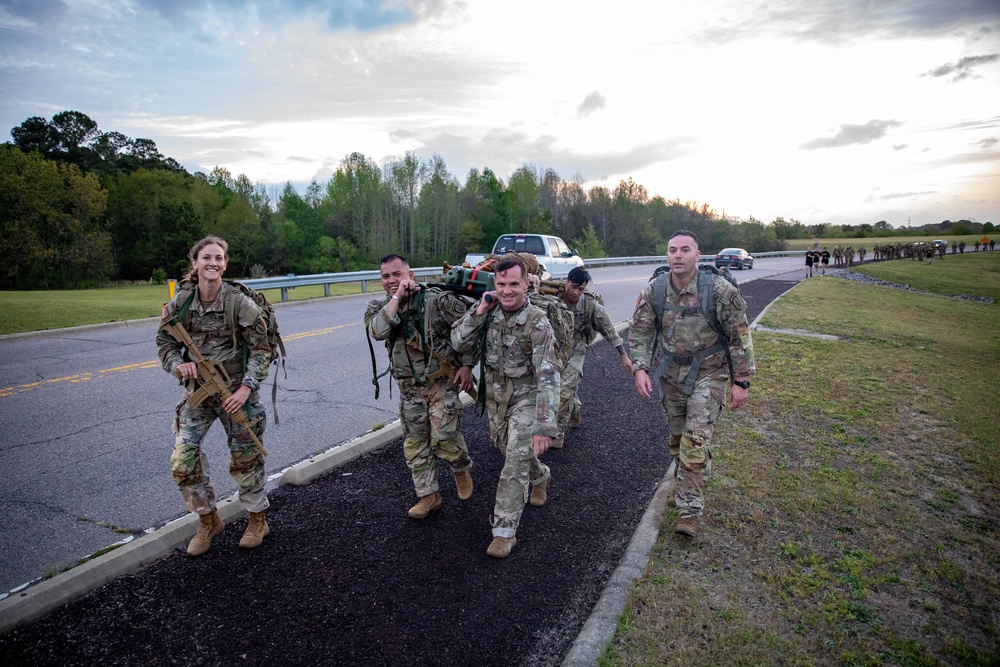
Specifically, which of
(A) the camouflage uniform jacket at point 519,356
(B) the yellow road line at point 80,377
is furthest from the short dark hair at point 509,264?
(B) the yellow road line at point 80,377

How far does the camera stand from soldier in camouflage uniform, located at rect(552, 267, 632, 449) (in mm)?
6176

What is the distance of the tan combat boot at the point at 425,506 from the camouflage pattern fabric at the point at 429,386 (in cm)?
6

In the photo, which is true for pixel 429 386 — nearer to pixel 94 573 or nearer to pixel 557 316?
pixel 557 316

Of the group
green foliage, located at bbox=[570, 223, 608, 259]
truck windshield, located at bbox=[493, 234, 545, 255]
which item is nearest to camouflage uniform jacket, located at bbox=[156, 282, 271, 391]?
truck windshield, located at bbox=[493, 234, 545, 255]

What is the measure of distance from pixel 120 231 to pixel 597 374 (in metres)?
52.1

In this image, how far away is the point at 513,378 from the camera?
427 centimetres

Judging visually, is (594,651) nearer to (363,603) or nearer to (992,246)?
(363,603)

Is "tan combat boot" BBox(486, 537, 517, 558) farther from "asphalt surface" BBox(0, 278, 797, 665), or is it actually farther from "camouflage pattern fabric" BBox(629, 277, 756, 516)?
"camouflage pattern fabric" BBox(629, 277, 756, 516)

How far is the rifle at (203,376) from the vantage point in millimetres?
3939

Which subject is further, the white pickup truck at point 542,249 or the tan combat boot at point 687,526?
the white pickup truck at point 542,249

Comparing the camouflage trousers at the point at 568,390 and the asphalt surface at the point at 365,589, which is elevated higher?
the camouflage trousers at the point at 568,390

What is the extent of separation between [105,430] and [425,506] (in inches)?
164

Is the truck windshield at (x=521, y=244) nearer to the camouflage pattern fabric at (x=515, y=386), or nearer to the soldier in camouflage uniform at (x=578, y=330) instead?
the soldier in camouflage uniform at (x=578, y=330)

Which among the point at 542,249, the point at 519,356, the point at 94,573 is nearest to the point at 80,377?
the point at 94,573
